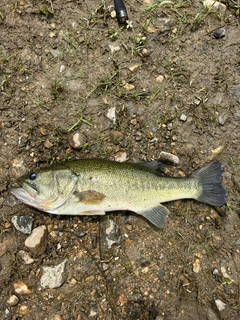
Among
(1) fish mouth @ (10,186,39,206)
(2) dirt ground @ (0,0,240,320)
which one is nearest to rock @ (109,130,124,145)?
(2) dirt ground @ (0,0,240,320)

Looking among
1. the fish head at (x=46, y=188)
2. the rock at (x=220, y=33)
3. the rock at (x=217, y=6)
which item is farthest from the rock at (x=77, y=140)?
the rock at (x=217, y=6)

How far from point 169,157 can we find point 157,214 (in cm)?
91

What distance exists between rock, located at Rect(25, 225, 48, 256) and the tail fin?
2367 mm

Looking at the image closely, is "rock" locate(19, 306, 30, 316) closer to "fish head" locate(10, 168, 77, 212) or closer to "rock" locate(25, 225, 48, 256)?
"rock" locate(25, 225, 48, 256)

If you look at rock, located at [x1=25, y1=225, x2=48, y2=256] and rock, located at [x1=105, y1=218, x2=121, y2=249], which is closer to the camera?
rock, located at [x1=25, y1=225, x2=48, y2=256]

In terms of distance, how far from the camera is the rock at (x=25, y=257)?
3941mm

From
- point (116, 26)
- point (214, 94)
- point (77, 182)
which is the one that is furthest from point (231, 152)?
point (116, 26)

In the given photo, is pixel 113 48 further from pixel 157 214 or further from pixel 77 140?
pixel 157 214

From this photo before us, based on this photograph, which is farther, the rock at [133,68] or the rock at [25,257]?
the rock at [133,68]

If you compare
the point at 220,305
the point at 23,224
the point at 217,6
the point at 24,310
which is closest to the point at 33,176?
the point at 23,224

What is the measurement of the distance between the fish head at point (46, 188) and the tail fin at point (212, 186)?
1901mm

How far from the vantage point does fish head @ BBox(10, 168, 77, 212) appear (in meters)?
3.79

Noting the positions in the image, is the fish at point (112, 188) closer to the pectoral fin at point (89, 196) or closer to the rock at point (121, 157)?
the pectoral fin at point (89, 196)

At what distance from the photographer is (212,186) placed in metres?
4.09
